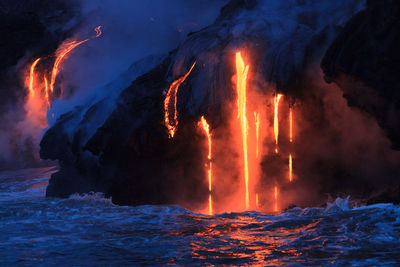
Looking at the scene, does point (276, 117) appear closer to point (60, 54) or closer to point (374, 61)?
point (374, 61)

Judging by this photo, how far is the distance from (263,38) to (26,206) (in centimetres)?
656

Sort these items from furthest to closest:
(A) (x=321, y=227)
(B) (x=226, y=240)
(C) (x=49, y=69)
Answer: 1. (C) (x=49, y=69)
2. (A) (x=321, y=227)
3. (B) (x=226, y=240)

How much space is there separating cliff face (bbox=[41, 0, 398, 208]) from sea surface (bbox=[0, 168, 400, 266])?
3.01 ft

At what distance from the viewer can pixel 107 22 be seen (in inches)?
524

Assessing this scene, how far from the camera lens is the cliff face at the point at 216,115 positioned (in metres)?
9.30

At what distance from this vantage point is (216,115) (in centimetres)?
1020

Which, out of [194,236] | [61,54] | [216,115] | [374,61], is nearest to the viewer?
[194,236]

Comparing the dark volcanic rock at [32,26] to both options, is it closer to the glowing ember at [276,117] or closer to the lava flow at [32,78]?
the lava flow at [32,78]

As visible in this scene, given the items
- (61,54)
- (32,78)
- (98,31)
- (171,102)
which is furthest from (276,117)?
(32,78)

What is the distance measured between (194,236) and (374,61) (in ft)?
13.0

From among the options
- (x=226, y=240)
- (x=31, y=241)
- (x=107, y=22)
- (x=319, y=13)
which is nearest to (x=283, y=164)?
(x=319, y=13)

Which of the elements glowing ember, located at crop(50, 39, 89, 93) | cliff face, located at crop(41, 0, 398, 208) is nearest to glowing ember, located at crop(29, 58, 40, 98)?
glowing ember, located at crop(50, 39, 89, 93)

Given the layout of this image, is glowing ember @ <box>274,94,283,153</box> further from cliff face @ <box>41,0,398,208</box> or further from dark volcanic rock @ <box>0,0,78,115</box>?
dark volcanic rock @ <box>0,0,78,115</box>

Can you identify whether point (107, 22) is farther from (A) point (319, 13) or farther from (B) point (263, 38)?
(A) point (319, 13)
